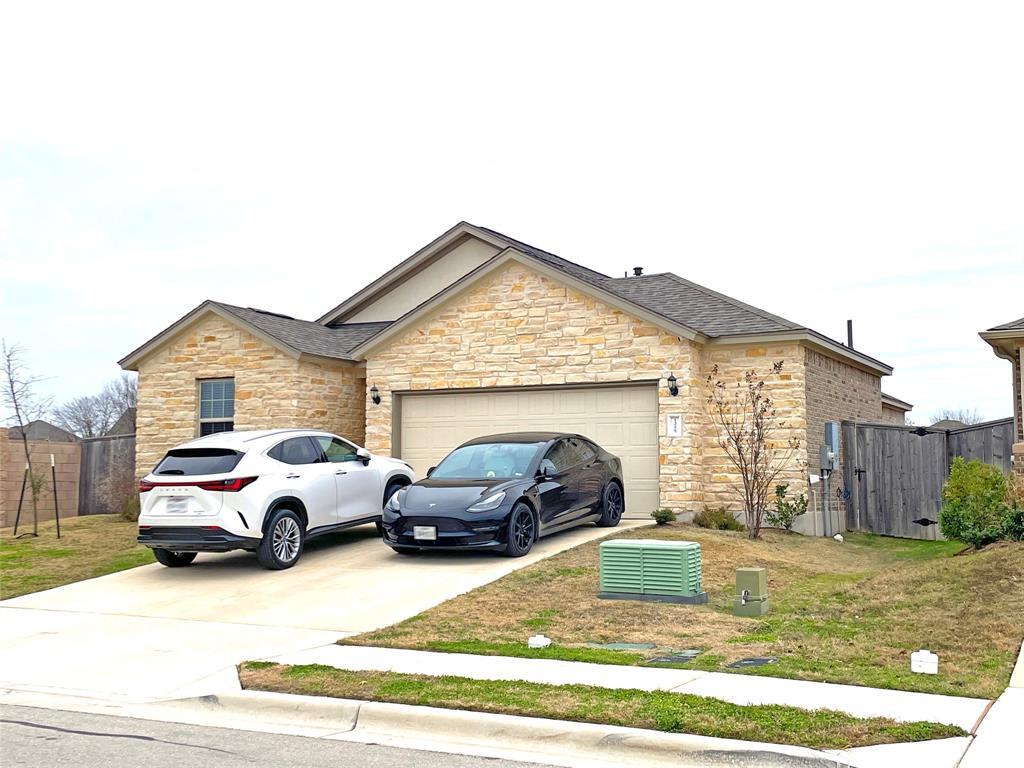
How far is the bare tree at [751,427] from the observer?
16938 millimetres

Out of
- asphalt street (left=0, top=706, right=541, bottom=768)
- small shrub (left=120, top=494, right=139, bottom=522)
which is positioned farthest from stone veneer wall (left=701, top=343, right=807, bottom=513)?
asphalt street (left=0, top=706, right=541, bottom=768)

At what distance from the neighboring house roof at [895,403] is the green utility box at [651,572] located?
17.9 meters

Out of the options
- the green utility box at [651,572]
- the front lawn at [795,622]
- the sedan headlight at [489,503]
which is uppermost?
the sedan headlight at [489,503]

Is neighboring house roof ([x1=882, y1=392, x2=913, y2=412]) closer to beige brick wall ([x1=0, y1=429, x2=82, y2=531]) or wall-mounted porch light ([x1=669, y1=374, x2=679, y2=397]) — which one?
wall-mounted porch light ([x1=669, y1=374, x2=679, y2=397])

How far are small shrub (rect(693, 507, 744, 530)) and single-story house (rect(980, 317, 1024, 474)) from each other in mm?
4360

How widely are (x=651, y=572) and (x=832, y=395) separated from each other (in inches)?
378

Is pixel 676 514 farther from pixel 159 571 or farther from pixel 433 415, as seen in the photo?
pixel 159 571

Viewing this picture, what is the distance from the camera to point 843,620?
32.2ft

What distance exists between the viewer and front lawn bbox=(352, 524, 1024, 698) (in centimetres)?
809

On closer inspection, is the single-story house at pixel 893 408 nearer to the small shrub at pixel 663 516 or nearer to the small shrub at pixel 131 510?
the small shrub at pixel 663 516

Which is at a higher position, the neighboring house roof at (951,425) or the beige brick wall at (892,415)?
the beige brick wall at (892,415)

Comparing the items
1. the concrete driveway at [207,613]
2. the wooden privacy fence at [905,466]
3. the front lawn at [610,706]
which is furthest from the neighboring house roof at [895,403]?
the front lawn at [610,706]

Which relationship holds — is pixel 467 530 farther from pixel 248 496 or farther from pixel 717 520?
pixel 717 520

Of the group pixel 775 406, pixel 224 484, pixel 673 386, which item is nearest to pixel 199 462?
pixel 224 484
